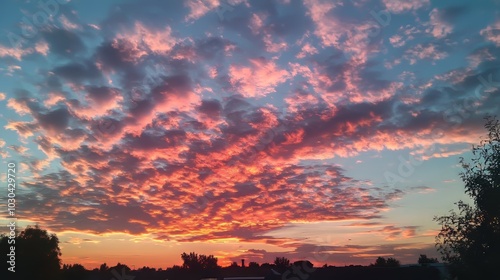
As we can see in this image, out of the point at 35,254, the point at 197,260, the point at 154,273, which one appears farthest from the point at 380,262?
the point at 35,254

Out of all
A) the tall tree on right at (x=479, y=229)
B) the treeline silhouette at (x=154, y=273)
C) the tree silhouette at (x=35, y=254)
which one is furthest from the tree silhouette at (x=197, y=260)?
the tall tree on right at (x=479, y=229)

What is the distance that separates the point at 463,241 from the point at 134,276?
85002 mm

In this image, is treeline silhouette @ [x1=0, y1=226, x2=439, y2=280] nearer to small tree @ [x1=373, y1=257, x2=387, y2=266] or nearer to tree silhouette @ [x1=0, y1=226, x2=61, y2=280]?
tree silhouette @ [x1=0, y1=226, x2=61, y2=280]

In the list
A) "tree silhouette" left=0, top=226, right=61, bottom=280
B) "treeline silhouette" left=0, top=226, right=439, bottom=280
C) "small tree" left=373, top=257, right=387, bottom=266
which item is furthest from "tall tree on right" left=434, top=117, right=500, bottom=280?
"small tree" left=373, top=257, right=387, bottom=266

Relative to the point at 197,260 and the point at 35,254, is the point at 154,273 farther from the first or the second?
the point at 197,260

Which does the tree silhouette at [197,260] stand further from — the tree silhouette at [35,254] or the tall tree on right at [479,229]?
the tall tree on right at [479,229]

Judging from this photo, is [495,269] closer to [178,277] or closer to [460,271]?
[460,271]

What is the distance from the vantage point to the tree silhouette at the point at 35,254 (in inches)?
2586

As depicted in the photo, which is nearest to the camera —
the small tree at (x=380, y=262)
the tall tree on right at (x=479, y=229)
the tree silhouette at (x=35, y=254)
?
the tall tree on right at (x=479, y=229)

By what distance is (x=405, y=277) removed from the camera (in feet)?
191

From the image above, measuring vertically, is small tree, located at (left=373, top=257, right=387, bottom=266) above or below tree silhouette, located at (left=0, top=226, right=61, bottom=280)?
below

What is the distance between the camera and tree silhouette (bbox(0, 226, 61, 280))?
6569cm

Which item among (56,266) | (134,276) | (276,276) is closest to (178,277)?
(134,276)

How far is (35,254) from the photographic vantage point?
6850 cm
